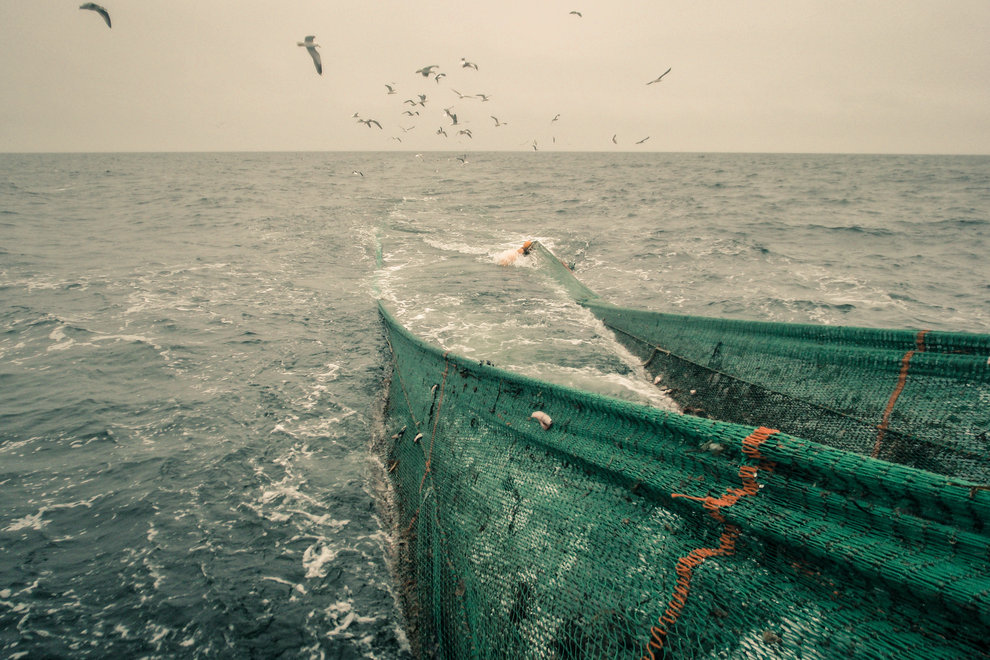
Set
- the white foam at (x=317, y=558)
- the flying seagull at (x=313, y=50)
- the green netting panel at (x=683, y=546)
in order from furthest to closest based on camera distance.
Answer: the flying seagull at (x=313, y=50), the white foam at (x=317, y=558), the green netting panel at (x=683, y=546)

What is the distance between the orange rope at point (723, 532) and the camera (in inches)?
81.7

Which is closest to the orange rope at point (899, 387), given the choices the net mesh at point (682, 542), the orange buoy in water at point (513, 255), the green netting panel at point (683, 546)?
the net mesh at point (682, 542)

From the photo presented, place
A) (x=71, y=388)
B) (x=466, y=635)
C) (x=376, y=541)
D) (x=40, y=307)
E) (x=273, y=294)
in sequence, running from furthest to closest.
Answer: (x=273, y=294), (x=40, y=307), (x=71, y=388), (x=376, y=541), (x=466, y=635)

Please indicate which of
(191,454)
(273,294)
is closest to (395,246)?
(273,294)

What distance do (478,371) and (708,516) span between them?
6.96 feet

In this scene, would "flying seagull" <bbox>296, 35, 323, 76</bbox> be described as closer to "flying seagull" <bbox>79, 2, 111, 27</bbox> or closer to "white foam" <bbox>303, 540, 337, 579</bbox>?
"flying seagull" <bbox>79, 2, 111, 27</bbox>

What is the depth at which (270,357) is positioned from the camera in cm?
841

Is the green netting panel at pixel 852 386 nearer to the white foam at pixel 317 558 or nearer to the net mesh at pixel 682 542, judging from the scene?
the net mesh at pixel 682 542

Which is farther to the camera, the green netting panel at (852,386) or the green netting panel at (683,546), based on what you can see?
the green netting panel at (852,386)

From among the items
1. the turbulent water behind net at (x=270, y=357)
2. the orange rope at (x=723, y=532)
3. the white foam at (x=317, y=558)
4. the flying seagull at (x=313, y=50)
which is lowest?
the white foam at (x=317, y=558)

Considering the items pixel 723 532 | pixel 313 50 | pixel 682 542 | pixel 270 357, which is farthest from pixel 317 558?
pixel 313 50

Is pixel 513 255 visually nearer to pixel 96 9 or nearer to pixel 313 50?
pixel 313 50

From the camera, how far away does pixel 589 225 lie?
851 inches

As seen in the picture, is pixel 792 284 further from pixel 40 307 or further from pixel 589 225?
pixel 40 307
